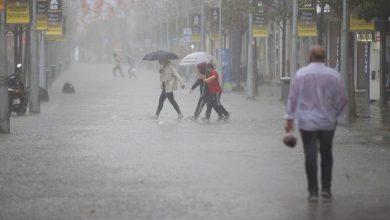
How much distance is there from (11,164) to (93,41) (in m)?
159

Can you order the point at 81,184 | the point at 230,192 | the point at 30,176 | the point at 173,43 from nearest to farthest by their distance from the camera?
the point at 230,192
the point at 81,184
the point at 30,176
the point at 173,43

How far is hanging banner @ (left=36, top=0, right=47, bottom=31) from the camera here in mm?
32094

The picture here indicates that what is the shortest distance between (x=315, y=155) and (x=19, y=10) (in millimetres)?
13029

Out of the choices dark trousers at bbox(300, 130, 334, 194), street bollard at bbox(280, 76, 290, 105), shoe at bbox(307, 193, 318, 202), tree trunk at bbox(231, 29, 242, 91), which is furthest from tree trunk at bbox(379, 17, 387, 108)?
tree trunk at bbox(231, 29, 242, 91)

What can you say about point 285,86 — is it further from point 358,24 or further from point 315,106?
point 315,106

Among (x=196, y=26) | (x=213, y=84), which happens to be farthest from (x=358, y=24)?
(x=196, y=26)

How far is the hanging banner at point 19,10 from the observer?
23.4 metres

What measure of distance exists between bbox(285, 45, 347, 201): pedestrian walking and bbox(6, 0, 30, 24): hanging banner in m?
12.7

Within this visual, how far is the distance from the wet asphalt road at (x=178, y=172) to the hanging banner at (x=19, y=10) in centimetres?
244

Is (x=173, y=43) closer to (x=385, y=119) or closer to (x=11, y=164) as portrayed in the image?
(x=385, y=119)

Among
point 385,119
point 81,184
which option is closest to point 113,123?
point 385,119

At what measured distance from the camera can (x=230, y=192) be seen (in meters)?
12.3

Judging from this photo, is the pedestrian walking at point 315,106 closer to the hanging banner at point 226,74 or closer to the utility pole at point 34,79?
the utility pole at point 34,79

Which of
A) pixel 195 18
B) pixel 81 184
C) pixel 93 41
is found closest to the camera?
pixel 81 184
